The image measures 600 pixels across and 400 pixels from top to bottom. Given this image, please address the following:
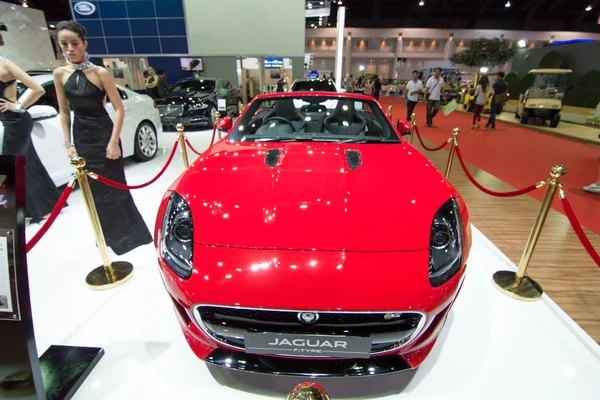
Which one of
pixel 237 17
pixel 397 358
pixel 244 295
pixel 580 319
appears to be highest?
pixel 237 17

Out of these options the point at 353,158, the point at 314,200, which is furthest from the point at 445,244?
the point at 353,158

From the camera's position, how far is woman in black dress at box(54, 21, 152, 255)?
204cm

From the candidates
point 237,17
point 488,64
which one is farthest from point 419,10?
point 237,17

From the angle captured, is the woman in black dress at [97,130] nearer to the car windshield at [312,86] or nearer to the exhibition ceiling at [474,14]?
the car windshield at [312,86]

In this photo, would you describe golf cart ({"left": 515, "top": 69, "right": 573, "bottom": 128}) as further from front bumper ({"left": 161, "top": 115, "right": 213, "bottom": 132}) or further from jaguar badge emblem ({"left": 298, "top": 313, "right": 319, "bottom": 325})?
jaguar badge emblem ({"left": 298, "top": 313, "right": 319, "bottom": 325})

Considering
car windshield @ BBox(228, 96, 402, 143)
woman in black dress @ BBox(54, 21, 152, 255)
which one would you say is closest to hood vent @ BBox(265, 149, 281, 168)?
car windshield @ BBox(228, 96, 402, 143)

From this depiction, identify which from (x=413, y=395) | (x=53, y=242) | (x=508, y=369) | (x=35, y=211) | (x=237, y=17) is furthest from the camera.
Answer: (x=237, y=17)

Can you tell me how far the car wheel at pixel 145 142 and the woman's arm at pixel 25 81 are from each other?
211 centimetres

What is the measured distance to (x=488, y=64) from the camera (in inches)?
856

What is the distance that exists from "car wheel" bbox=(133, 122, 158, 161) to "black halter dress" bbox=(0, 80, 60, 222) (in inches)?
72.0

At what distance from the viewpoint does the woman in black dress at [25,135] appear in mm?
2523

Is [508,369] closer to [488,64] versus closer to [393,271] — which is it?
[393,271]

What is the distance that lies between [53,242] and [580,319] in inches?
155

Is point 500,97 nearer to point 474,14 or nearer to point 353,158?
point 353,158
